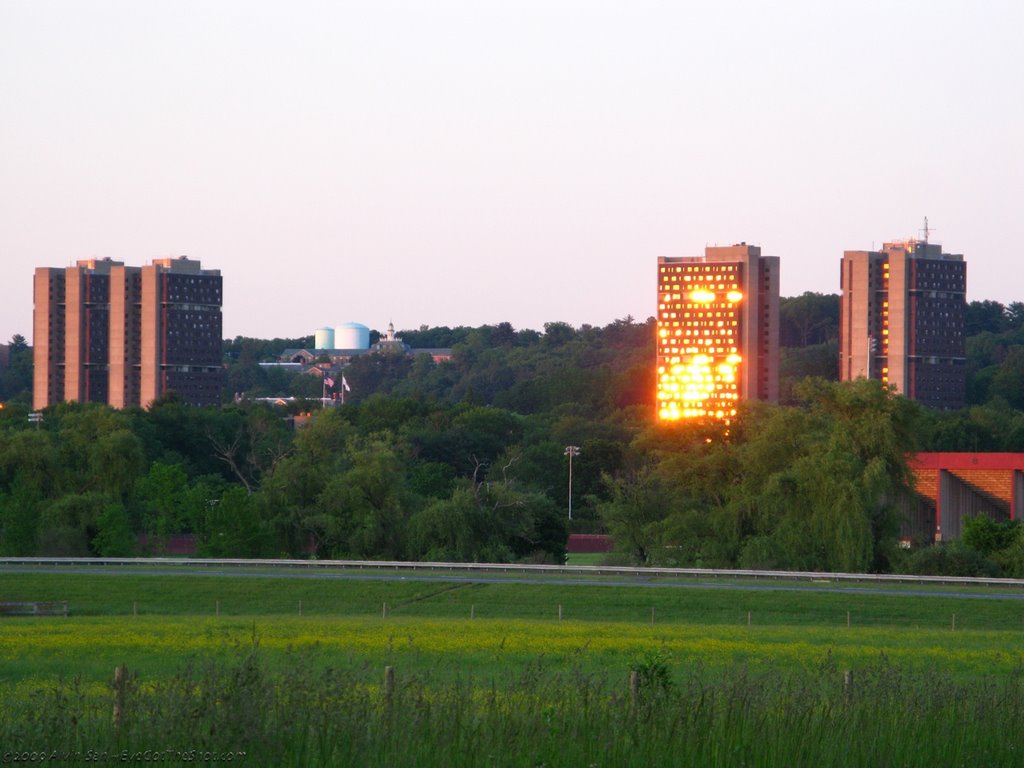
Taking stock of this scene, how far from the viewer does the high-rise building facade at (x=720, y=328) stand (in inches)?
6186

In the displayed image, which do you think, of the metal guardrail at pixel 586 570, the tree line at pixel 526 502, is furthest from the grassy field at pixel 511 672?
the tree line at pixel 526 502

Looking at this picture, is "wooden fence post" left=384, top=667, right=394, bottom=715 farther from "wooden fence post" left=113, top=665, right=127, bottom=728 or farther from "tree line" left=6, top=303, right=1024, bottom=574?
"tree line" left=6, top=303, right=1024, bottom=574

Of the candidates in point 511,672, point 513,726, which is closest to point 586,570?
point 511,672

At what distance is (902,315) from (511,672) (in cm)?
17864

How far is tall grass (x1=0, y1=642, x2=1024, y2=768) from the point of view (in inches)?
496

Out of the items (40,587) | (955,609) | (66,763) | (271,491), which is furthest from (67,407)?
(66,763)

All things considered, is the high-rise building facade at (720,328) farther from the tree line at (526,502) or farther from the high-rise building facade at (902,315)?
the tree line at (526,502)

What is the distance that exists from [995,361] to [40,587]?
166009mm

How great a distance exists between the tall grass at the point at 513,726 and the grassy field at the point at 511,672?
25 mm

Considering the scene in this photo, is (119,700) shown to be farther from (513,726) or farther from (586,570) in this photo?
(586,570)

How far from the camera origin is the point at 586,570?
62500mm

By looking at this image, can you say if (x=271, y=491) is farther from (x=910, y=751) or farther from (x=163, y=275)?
(x=163, y=275)

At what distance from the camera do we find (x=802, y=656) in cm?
3359

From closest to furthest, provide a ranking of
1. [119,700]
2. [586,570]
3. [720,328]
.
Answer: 1. [119,700]
2. [586,570]
3. [720,328]
